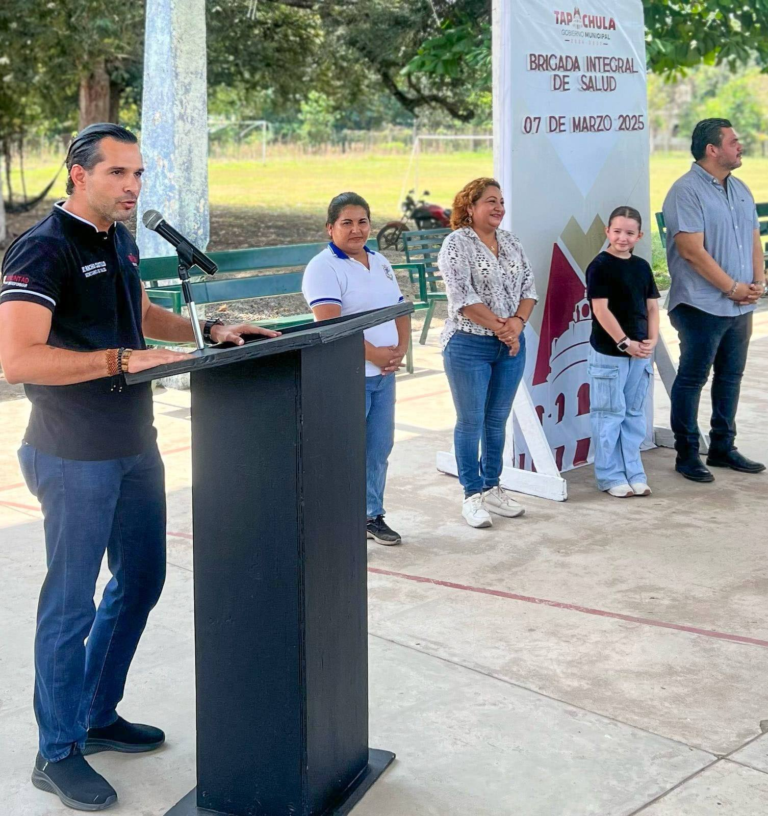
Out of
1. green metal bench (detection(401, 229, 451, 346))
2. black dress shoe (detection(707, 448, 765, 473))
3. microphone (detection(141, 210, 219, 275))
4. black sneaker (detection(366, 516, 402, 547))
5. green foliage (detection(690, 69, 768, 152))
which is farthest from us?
green foliage (detection(690, 69, 768, 152))

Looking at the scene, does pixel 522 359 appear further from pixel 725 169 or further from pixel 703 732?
pixel 703 732

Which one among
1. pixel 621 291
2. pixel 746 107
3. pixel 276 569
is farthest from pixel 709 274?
pixel 746 107

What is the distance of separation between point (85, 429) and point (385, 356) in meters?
2.34

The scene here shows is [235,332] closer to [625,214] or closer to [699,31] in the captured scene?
[625,214]

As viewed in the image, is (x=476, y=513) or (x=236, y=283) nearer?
(x=476, y=513)

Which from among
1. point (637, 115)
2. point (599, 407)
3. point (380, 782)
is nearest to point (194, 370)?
point (380, 782)

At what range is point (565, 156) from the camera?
21.4ft

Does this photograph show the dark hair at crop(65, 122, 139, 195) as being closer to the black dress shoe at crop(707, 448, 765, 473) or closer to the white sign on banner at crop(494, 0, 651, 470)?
the white sign on banner at crop(494, 0, 651, 470)

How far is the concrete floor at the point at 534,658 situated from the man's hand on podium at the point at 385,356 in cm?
91

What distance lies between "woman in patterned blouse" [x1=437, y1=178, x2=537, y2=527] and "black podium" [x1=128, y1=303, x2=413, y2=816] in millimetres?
2592

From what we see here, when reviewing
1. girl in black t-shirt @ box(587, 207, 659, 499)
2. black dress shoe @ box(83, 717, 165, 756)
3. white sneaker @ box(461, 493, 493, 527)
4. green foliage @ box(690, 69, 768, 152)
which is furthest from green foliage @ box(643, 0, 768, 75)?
green foliage @ box(690, 69, 768, 152)

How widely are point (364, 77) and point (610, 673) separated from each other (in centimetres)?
1648

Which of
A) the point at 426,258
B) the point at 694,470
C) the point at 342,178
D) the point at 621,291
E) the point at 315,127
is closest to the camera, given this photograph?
the point at 621,291

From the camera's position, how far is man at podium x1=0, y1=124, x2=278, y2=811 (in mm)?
2965
